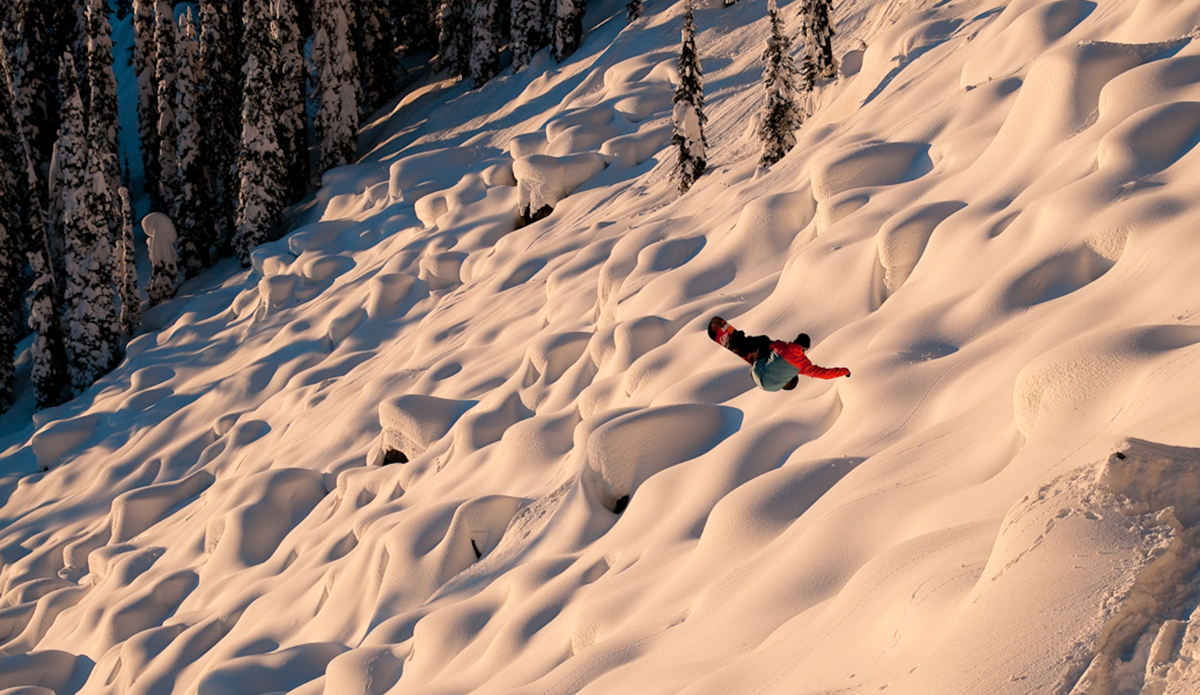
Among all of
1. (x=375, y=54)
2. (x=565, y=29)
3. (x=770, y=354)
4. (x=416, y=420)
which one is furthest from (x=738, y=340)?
(x=375, y=54)

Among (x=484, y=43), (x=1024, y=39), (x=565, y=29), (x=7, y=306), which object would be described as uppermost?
(x=484, y=43)

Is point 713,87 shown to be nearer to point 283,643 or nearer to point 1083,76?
point 1083,76

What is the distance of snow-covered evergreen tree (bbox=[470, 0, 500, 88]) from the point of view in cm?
2430

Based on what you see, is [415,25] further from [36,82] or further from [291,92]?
[36,82]

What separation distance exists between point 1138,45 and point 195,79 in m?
23.2

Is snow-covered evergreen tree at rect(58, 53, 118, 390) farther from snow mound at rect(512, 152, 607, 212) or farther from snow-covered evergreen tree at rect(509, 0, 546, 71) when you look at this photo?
snow mound at rect(512, 152, 607, 212)

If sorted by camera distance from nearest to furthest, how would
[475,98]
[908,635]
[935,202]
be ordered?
1. [908,635]
2. [935,202]
3. [475,98]

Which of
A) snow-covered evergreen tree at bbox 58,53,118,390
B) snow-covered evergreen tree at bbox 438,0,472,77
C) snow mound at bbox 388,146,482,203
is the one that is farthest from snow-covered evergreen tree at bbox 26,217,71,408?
snow-covered evergreen tree at bbox 438,0,472,77

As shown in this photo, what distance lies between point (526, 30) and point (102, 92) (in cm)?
1156

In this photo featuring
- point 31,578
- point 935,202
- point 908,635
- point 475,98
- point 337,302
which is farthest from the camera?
point 475,98

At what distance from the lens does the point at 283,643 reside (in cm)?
752

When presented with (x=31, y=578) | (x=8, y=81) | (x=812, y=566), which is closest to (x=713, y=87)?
(x=31, y=578)

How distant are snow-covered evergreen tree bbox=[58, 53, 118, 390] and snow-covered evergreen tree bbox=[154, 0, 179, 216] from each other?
3.37 m

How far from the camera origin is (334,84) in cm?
2438
